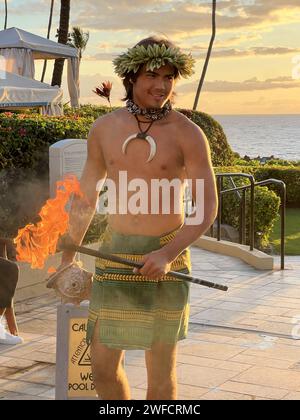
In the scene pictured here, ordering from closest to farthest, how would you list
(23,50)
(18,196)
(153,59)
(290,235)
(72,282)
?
1. (153,59)
2. (72,282)
3. (18,196)
4. (290,235)
5. (23,50)

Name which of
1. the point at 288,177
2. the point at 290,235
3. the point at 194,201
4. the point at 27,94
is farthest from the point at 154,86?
the point at 288,177

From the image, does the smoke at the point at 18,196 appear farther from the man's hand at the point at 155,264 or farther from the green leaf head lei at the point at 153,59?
the man's hand at the point at 155,264

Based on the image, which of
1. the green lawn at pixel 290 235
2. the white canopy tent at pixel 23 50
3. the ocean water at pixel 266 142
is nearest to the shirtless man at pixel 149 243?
the green lawn at pixel 290 235

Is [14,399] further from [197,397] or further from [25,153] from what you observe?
[25,153]

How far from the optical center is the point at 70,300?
14.4 feet

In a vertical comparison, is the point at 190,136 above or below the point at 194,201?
above

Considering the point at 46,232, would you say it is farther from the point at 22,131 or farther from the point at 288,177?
the point at 288,177

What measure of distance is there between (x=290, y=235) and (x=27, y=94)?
737 cm

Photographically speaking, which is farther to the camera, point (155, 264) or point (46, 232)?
point (46, 232)

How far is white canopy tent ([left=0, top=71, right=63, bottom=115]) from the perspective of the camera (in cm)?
1845

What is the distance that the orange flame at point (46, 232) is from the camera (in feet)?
12.8

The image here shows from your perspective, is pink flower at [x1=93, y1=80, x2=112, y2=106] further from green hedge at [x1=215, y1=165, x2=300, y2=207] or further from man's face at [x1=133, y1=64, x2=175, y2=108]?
man's face at [x1=133, y1=64, x2=175, y2=108]

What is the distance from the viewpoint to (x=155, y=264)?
3.61 metres

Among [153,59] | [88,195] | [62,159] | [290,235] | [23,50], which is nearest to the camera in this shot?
[153,59]
